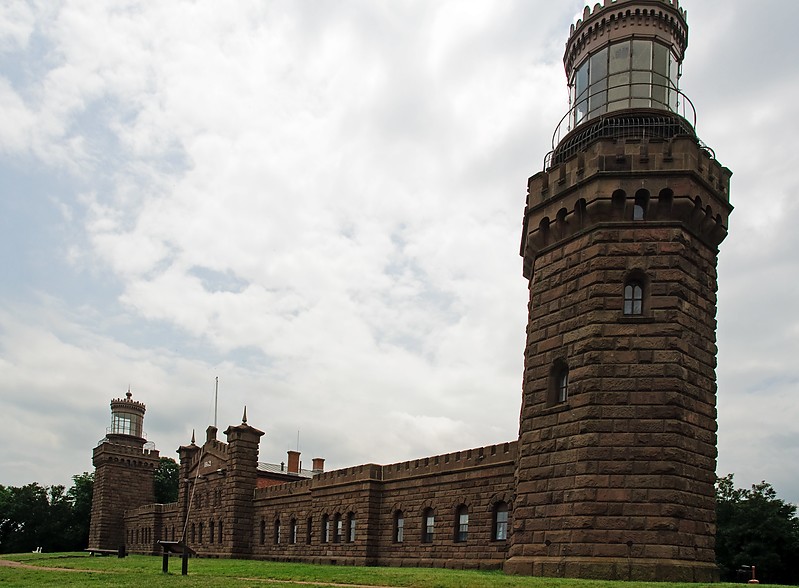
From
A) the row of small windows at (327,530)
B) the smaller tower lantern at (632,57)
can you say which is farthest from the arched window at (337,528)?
the smaller tower lantern at (632,57)

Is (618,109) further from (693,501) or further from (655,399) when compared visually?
(693,501)

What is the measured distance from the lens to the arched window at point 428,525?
29250mm

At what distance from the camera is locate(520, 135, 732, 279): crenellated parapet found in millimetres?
19516

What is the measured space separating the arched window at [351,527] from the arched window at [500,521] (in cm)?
938

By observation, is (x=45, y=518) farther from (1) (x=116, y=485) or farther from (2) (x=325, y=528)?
(2) (x=325, y=528)

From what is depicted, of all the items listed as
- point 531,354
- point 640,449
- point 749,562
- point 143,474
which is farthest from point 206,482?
point 640,449

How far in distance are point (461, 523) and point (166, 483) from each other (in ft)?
191

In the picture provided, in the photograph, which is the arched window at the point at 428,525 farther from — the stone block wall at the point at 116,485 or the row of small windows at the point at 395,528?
the stone block wall at the point at 116,485

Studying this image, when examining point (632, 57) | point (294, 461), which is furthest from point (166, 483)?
point (632, 57)

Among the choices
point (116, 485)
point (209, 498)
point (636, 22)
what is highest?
point (636, 22)

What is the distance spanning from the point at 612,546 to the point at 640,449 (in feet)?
7.17

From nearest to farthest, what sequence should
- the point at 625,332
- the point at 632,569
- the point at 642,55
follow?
the point at 632,569
the point at 625,332
the point at 642,55

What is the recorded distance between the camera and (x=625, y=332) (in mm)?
18922

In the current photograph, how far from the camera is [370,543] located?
32.2 metres
